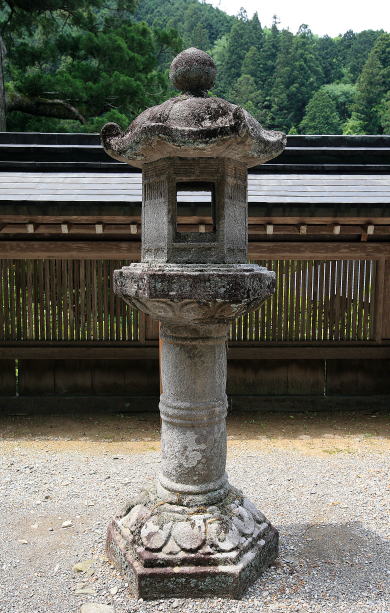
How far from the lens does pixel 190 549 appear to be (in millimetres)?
3686

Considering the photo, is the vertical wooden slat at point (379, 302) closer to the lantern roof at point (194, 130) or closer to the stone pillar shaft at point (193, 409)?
the lantern roof at point (194, 130)

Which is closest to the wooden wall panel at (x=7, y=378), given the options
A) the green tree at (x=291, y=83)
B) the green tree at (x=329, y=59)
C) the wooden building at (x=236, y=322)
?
the wooden building at (x=236, y=322)

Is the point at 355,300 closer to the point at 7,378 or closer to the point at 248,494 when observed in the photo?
the point at 248,494

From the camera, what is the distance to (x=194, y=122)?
11.5 ft

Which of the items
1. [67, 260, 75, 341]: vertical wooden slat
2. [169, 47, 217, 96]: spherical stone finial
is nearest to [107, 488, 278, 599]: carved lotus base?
[169, 47, 217, 96]: spherical stone finial

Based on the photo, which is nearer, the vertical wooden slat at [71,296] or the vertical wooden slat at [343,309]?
the vertical wooden slat at [71,296]

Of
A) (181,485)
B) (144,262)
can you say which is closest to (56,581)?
(181,485)

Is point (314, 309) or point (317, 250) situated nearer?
point (317, 250)

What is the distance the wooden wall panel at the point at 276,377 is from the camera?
8.18m

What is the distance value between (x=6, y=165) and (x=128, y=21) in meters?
14.0

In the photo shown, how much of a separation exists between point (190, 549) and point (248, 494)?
1.84 m

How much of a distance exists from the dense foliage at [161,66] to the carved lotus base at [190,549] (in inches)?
526

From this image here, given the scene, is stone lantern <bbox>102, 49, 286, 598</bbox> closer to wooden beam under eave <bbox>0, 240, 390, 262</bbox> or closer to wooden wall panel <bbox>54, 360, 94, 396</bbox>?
wooden beam under eave <bbox>0, 240, 390, 262</bbox>

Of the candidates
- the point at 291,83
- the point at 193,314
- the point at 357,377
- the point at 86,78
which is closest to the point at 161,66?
the point at 86,78
